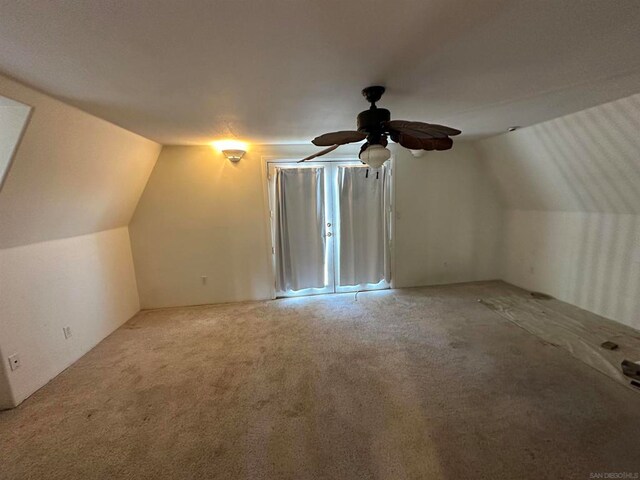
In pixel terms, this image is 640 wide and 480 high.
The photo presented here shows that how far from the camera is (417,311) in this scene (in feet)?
10.9

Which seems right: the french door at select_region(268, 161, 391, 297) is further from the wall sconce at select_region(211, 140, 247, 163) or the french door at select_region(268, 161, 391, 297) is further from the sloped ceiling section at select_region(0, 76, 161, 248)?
the sloped ceiling section at select_region(0, 76, 161, 248)

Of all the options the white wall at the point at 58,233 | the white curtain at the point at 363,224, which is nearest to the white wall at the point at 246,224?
the white curtain at the point at 363,224

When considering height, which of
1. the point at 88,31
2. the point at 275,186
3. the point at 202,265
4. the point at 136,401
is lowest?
the point at 136,401

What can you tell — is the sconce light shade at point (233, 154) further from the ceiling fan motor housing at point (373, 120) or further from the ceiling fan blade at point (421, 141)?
the ceiling fan blade at point (421, 141)

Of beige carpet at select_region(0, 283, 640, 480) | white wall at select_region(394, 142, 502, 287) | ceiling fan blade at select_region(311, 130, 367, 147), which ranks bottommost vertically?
beige carpet at select_region(0, 283, 640, 480)

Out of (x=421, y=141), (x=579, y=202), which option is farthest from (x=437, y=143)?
(x=579, y=202)

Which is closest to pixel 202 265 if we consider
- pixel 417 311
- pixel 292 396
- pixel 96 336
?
pixel 96 336

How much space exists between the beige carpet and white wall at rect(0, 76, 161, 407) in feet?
1.12

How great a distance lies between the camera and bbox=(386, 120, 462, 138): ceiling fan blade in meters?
1.59

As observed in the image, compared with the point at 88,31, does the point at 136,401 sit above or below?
below

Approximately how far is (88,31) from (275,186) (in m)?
2.60

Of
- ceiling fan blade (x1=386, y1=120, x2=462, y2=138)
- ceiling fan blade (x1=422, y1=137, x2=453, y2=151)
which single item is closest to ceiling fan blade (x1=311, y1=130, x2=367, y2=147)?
ceiling fan blade (x1=386, y1=120, x2=462, y2=138)

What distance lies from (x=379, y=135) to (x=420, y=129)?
29 centimetres

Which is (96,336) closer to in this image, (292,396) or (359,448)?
(292,396)
